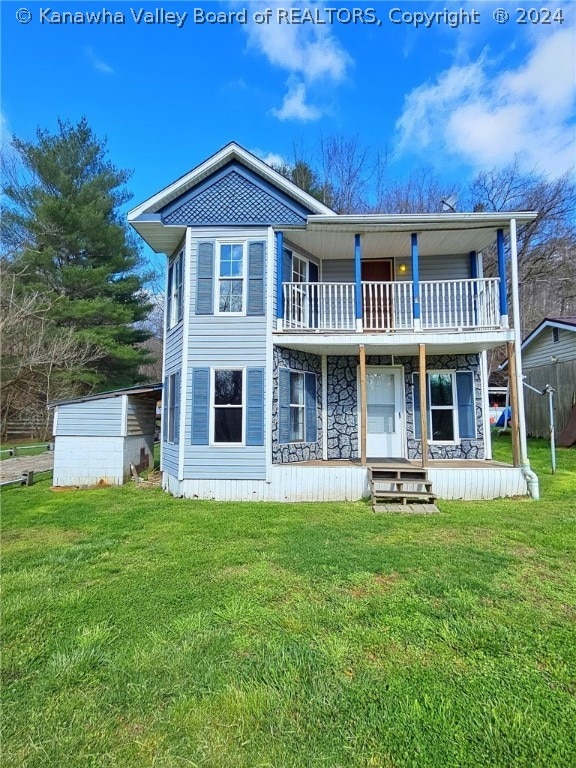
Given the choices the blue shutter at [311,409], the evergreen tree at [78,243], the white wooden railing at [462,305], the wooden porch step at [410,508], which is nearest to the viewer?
the wooden porch step at [410,508]

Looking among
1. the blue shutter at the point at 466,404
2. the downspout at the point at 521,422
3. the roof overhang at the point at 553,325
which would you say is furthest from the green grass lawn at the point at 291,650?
the roof overhang at the point at 553,325

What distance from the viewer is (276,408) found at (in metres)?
8.65

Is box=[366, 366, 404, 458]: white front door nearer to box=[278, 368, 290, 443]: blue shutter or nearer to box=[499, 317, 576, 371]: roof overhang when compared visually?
box=[278, 368, 290, 443]: blue shutter

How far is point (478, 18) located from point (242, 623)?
11757mm

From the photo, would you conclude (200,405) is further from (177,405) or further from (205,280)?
(205,280)

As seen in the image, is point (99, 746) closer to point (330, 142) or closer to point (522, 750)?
point (522, 750)

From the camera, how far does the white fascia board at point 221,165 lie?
8734 mm

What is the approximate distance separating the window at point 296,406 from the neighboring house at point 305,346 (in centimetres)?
4

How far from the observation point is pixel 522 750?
2053mm

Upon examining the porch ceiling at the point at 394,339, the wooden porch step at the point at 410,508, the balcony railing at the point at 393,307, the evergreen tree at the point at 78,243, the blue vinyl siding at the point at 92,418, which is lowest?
the wooden porch step at the point at 410,508

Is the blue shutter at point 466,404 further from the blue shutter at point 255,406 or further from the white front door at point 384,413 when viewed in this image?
the blue shutter at point 255,406

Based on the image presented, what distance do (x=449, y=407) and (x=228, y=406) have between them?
212 inches

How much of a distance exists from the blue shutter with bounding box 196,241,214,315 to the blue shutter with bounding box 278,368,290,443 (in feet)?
6.87

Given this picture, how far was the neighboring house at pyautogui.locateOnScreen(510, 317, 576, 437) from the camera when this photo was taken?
1477cm
